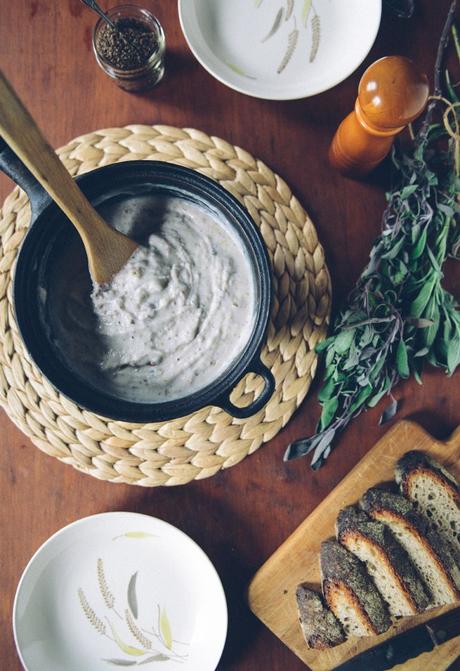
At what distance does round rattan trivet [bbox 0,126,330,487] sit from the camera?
101 centimetres

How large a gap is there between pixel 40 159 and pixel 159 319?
253mm

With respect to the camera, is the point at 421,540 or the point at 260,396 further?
the point at 421,540

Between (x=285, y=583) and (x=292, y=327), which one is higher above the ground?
(x=292, y=327)

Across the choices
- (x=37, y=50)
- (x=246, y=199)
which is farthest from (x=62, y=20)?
(x=246, y=199)

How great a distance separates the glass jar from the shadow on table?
65 cm

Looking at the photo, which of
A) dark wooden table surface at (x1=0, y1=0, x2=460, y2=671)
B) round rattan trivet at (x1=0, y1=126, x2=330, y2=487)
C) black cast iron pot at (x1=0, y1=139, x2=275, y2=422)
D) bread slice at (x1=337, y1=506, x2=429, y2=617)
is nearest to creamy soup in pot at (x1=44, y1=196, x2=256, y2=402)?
black cast iron pot at (x1=0, y1=139, x2=275, y2=422)

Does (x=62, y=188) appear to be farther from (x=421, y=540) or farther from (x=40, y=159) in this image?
(x=421, y=540)

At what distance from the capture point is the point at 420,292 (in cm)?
101

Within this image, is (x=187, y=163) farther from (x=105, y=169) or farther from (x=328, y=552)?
(x=328, y=552)

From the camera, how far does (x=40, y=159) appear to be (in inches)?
29.4

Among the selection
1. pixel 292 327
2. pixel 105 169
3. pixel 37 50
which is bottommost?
pixel 292 327

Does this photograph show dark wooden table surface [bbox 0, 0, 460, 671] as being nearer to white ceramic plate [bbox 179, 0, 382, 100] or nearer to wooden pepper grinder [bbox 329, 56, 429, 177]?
white ceramic plate [bbox 179, 0, 382, 100]

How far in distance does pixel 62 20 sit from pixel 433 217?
695 mm

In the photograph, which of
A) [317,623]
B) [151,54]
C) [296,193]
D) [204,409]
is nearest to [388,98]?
[296,193]
